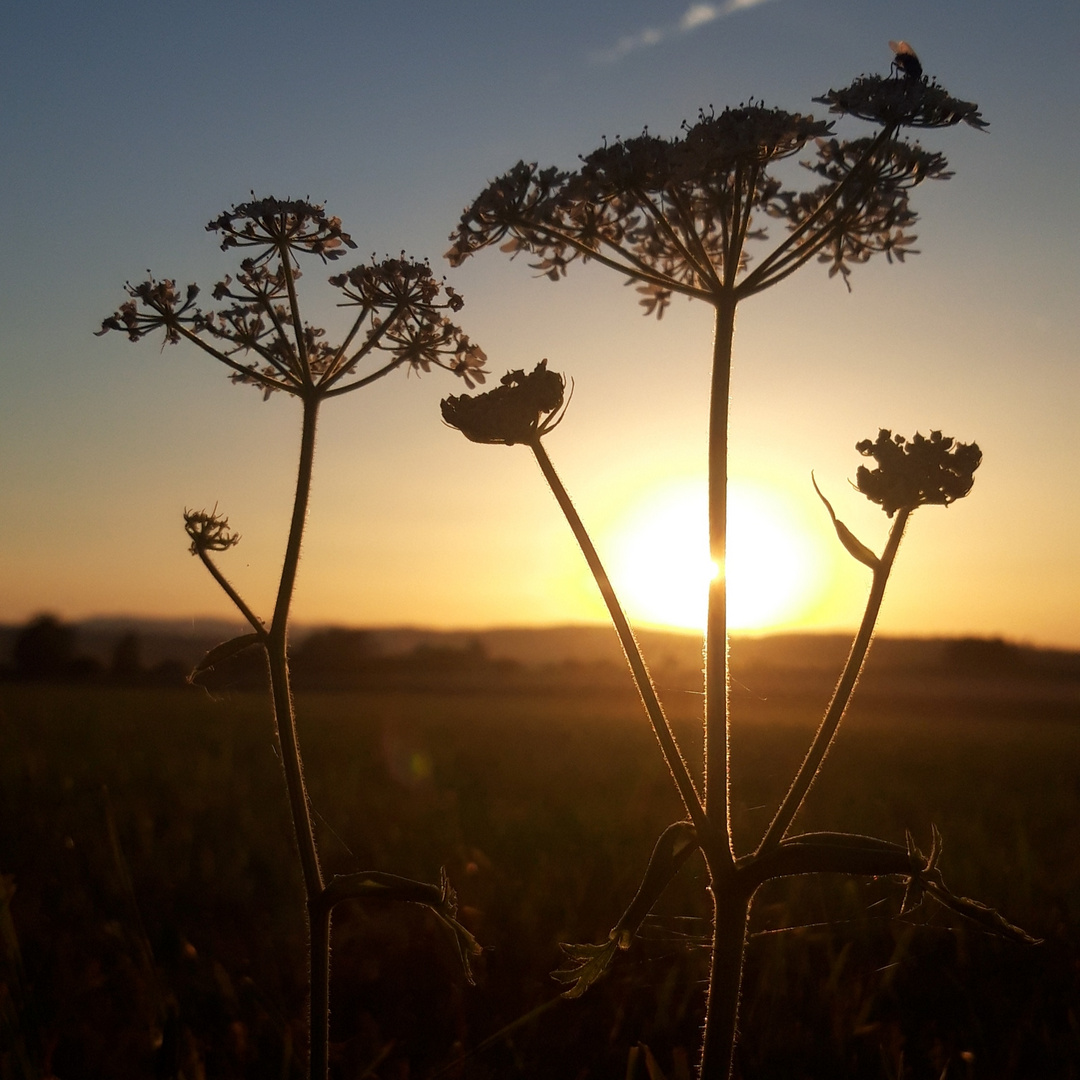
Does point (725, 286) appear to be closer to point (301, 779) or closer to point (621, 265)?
point (621, 265)

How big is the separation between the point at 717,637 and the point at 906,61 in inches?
105

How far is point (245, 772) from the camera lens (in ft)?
36.7

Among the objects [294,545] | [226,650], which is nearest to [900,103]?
[294,545]

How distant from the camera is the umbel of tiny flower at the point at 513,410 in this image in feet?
13.7

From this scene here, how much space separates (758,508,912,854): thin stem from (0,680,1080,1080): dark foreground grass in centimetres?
51

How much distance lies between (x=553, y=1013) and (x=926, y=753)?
299 inches

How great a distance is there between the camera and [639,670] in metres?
3.82

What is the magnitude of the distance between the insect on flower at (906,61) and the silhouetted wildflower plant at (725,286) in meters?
0.01

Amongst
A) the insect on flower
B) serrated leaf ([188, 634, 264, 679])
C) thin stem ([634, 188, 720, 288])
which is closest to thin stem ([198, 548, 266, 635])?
serrated leaf ([188, 634, 264, 679])

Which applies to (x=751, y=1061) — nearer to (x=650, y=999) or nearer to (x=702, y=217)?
(x=650, y=999)

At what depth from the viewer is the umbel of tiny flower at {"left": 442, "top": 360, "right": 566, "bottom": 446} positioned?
13.7 ft

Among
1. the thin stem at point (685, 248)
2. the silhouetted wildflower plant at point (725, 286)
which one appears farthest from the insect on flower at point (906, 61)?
the thin stem at point (685, 248)

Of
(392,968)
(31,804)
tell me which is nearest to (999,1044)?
(392,968)

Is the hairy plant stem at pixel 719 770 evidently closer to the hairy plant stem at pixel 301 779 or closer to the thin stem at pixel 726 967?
the thin stem at pixel 726 967
